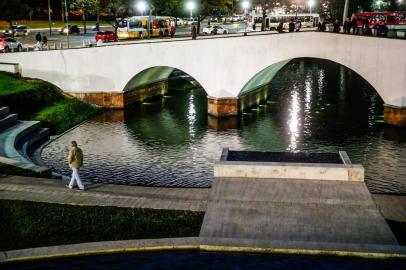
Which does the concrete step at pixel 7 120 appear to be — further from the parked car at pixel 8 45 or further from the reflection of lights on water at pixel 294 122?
the parked car at pixel 8 45

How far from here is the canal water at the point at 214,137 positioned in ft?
82.0

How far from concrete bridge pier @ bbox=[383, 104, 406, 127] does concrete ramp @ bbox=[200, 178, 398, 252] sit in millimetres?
16625

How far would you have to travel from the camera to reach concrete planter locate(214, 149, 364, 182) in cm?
1714

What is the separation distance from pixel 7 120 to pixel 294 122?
17657 mm

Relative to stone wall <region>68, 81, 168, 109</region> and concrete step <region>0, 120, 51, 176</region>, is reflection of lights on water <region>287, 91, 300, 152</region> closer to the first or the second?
stone wall <region>68, 81, 168, 109</region>

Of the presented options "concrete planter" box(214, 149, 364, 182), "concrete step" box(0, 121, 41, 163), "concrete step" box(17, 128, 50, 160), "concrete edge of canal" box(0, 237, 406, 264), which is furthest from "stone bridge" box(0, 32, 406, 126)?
"concrete edge of canal" box(0, 237, 406, 264)

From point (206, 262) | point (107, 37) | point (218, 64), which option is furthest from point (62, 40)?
point (206, 262)

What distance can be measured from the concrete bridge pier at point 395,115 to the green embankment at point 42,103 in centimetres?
2015

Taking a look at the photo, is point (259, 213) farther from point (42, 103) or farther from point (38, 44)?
point (38, 44)

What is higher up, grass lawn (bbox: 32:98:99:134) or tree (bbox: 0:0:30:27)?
tree (bbox: 0:0:30:27)

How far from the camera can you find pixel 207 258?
12.8m

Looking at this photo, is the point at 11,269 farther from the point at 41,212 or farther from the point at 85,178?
the point at 85,178

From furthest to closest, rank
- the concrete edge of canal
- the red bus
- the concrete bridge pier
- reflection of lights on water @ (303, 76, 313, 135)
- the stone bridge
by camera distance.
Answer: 1. the red bus
2. reflection of lights on water @ (303, 76, 313, 135)
3. the stone bridge
4. the concrete bridge pier
5. the concrete edge of canal

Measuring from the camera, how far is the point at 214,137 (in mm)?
32125
